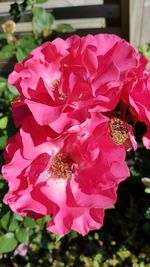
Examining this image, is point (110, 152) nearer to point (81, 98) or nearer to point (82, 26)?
point (81, 98)

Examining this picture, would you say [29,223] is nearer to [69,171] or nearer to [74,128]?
[69,171]

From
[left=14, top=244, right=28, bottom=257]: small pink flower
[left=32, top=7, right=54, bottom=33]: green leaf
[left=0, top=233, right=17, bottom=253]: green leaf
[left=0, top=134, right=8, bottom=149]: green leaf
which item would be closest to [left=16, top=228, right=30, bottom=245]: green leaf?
[left=0, top=233, right=17, bottom=253]: green leaf

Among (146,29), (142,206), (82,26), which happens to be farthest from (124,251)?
(82,26)

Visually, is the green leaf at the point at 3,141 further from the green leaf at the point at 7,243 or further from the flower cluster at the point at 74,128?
the flower cluster at the point at 74,128

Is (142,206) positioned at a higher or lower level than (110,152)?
lower

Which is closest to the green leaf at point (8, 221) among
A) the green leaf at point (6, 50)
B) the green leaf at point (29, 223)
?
the green leaf at point (29, 223)

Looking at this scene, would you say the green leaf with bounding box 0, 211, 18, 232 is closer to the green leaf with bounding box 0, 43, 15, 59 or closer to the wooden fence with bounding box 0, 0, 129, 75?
the green leaf with bounding box 0, 43, 15, 59

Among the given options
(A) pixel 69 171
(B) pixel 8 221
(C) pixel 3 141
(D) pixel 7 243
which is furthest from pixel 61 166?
(D) pixel 7 243
